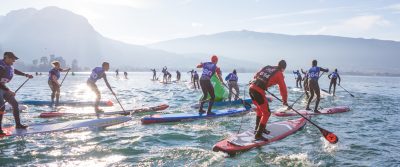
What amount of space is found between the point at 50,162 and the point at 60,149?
120 cm

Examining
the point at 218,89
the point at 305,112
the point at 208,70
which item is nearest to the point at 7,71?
the point at 208,70

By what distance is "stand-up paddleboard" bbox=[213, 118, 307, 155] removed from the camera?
9.05m

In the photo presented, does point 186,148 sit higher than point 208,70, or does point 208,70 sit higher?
point 208,70

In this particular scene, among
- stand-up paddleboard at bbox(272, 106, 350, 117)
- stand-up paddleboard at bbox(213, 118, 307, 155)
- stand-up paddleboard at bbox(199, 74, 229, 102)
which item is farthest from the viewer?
stand-up paddleboard at bbox(199, 74, 229, 102)

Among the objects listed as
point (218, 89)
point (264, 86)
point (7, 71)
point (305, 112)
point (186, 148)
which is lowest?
point (186, 148)

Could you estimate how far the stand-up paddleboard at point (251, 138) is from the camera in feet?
29.7

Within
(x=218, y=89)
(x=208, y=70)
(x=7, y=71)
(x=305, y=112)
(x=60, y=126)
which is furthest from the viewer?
(x=218, y=89)

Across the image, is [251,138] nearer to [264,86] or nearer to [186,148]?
[264,86]

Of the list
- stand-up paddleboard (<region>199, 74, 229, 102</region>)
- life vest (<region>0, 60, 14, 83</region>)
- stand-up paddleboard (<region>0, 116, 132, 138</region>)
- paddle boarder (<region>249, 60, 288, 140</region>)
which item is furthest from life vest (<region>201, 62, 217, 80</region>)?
life vest (<region>0, 60, 14, 83</region>)

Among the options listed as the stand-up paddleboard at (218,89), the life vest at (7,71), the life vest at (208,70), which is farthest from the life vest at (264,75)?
the stand-up paddleboard at (218,89)

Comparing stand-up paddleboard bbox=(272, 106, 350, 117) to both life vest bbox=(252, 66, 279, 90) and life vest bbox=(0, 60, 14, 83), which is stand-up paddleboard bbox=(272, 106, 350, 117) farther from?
life vest bbox=(0, 60, 14, 83)

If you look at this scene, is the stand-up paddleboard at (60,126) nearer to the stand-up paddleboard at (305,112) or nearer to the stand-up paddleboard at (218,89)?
the stand-up paddleboard at (218,89)

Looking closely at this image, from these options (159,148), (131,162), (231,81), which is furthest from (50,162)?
(231,81)

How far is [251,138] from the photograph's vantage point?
10031 mm
